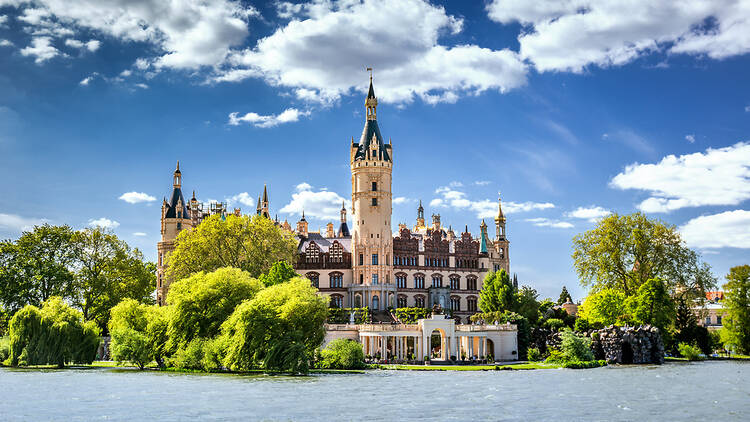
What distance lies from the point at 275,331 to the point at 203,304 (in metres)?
7.96

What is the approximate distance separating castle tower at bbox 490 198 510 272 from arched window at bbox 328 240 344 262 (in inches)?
1050

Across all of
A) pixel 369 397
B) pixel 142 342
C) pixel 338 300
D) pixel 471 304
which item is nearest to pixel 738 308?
pixel 471 304

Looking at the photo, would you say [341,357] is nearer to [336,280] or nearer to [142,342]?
[142,342]

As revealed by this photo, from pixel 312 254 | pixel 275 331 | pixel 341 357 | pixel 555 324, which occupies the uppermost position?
pixel 312 254

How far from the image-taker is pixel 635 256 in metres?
87.9

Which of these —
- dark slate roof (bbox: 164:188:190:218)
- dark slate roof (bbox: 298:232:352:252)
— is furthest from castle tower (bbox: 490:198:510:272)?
dark slate roof (bbox: 164:188:190:218)

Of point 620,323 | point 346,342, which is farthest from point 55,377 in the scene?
point 620,323

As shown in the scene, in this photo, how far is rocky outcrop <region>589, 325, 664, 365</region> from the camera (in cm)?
8038

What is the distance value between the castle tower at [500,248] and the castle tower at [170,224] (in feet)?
162

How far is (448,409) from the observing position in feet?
123

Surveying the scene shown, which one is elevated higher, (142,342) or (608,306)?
(608,306)

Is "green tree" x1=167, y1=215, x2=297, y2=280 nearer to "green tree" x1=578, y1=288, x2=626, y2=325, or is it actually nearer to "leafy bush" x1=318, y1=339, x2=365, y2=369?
"leafy bush" x1=318, y1=339, x2=365, y2=369

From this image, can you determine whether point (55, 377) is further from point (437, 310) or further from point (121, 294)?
point (437, 310)

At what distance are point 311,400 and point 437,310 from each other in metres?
47.8
